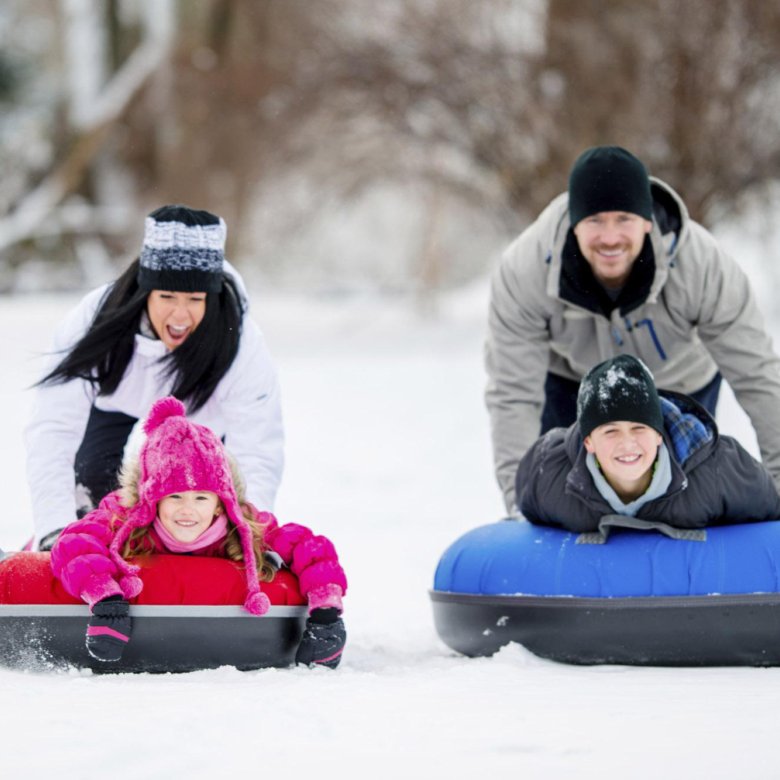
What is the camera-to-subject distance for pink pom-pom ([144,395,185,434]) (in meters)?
3.80

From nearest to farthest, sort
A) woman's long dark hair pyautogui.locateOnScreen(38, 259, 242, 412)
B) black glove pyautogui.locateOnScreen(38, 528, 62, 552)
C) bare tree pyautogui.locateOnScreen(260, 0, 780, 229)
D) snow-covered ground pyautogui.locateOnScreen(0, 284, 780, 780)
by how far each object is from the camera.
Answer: snow-covered ground pyautogui.locateOnScreen(0, 284, 780, 780), black glove pyautogui.locateOnScreen(38, 528, 62, 552), woman's long dark hair pyautogui.locateOnScreen(38, 259, 242, 412), bare tree pyautogui.locateOnScreen(260, 0, 780, 229)

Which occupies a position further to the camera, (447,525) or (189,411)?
(447,525)

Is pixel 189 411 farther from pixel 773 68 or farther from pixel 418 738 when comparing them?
pixel 773 68

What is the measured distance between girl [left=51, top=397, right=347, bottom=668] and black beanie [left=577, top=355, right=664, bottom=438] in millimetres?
788

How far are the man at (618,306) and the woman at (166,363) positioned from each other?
0.82 meters

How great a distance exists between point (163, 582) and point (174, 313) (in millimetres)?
909

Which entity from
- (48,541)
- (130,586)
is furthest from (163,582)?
(48,541)

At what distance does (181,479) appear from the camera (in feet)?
11.9

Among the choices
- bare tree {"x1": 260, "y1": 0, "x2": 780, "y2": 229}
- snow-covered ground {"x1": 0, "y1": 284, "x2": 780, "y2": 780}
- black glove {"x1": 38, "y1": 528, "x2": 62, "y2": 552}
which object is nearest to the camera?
snow-covered ground {"x1": 0, "y1": 284, "x2": 780, "y2": 780}

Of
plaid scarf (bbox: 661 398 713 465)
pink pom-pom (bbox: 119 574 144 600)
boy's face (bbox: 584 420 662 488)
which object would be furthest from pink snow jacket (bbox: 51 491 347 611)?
plaid scarf (bbox: 661 398 713 465)

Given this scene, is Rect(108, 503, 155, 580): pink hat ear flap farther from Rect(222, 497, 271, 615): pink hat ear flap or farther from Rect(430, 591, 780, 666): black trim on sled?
Rect(430, 591, 780, 666): black trim on sled

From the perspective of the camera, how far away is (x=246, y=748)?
2.74 m

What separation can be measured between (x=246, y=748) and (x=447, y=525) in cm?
410

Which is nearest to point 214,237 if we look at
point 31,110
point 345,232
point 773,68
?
point 773,68
